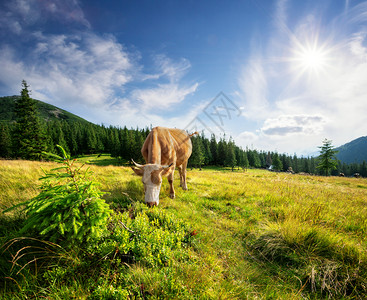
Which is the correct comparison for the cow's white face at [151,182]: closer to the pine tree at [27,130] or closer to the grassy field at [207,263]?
the grassy field at [207,263]

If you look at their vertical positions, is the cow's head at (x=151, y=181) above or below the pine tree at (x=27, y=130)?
below

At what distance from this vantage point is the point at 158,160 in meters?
5.57

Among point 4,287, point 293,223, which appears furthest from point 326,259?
point 4,287

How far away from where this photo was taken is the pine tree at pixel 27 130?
84.8ft

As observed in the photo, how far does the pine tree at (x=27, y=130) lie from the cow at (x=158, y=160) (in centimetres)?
3157

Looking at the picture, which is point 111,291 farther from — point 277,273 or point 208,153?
point 208,153

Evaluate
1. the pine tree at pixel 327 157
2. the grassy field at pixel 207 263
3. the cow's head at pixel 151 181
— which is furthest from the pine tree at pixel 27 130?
the pine tree at pixel 327 157

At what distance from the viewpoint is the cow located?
4.65 meters

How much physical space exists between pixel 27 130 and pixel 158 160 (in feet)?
116

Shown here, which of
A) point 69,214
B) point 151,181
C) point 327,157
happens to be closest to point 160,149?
point 151,181

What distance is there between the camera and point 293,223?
3.87 meters

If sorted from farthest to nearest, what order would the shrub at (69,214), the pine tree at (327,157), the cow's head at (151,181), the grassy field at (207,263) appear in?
the pine tree at (327,157)
the cow's head at (151,181)
the shrub at (69,214)
the grassy field at (207,263)

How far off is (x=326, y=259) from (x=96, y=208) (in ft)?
15.6

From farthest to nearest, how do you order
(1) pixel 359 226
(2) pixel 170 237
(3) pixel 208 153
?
(3) pixel 208 153
(1) pixel 359 226
(2) pixel 170 237
